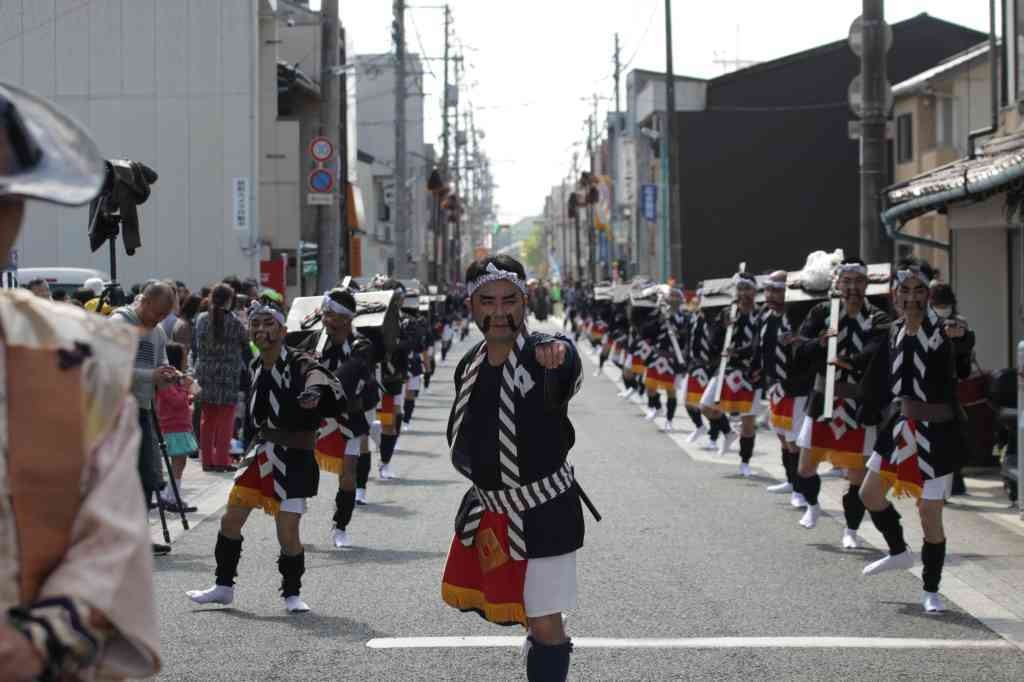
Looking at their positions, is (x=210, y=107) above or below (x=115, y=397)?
above

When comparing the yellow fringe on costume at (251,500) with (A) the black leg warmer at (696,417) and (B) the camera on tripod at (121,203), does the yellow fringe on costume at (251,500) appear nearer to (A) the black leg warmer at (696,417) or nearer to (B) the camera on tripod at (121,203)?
(B) the camera on tripod at (121,203)

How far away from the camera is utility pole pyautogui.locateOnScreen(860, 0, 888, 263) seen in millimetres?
16688

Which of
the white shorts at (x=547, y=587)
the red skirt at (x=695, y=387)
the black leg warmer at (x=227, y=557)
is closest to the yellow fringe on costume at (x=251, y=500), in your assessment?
the black leg warmer at (x=227, y=557)

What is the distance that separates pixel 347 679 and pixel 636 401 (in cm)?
2249

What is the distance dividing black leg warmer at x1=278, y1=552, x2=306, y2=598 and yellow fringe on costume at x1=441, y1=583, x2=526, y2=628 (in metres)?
2.85

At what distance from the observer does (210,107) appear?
34000mm

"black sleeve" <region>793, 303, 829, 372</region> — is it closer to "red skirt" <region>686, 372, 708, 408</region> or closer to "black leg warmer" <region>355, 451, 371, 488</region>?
"black leg warmer" <region>355, 451, 371, 488</region>

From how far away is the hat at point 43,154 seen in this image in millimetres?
2959

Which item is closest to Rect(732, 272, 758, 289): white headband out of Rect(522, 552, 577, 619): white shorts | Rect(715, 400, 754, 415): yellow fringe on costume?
Rect(715, 400, 754, 415): yellow fringe on costume

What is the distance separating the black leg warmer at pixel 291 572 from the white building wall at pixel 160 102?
81.0 feet

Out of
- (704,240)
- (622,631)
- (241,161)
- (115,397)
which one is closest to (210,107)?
(241,161)

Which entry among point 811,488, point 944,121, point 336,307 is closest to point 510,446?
point 336,307

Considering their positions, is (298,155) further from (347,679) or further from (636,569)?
Result: (347,679)

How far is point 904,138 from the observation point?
3925cm
